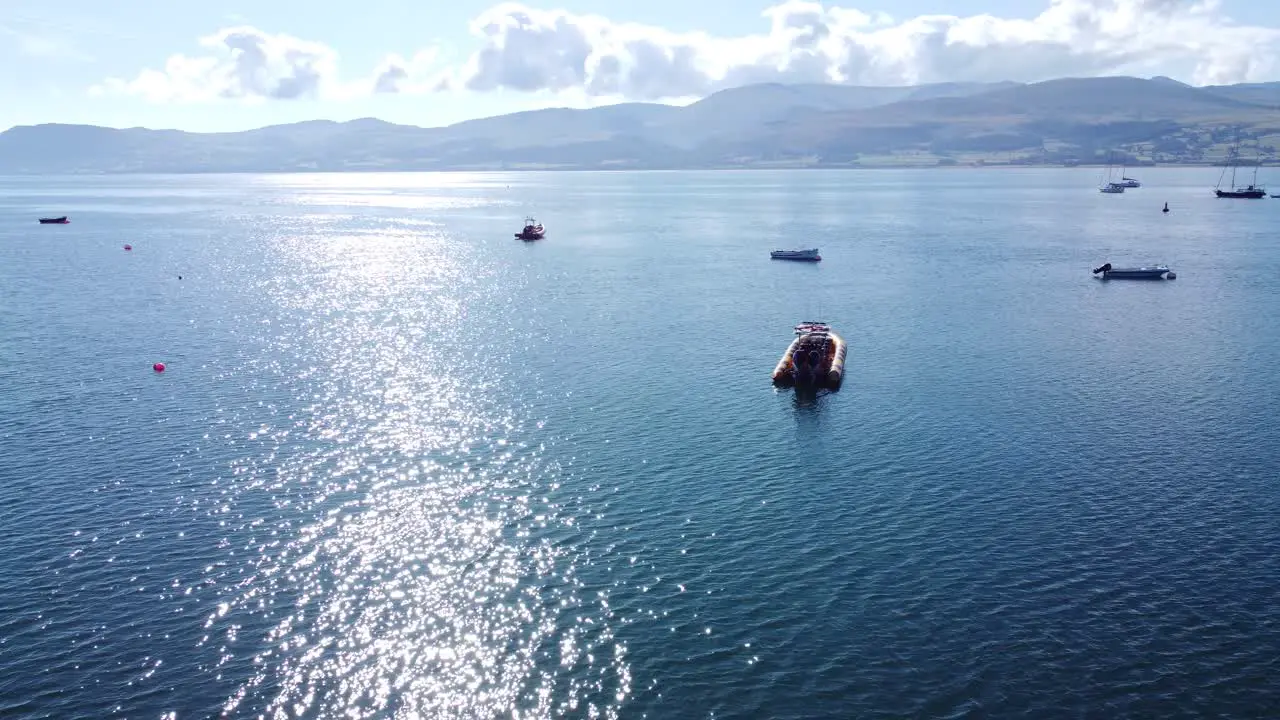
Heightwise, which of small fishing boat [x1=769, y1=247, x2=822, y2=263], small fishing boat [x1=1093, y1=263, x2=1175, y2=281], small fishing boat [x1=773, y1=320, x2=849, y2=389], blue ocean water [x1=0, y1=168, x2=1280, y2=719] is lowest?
blue ocean water [x1=0, y1=168, x2=1280, y2=719]

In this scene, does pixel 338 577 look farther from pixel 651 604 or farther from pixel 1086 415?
pixel 1086 415

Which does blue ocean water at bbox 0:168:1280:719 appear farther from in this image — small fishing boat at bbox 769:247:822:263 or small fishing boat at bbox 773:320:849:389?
small fishing boat at bbox 769:247:822:263

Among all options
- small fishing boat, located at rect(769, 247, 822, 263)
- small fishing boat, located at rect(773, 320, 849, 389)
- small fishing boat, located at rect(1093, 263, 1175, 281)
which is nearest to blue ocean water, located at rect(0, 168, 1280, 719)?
small fishing boat, located at rect(773, 320, 849, 389)

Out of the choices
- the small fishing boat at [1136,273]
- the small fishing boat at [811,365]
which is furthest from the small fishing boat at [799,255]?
the small fishing boat at [811,365]

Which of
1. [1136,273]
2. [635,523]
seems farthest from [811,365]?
[1136,273]

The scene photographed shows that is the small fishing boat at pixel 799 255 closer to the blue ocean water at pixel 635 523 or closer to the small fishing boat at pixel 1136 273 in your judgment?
the small fishing boat at pixel 1136 273

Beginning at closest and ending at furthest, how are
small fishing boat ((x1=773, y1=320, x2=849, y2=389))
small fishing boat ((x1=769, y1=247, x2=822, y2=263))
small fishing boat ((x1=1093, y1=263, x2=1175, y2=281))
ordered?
small fishing boat ((x1=773, y1=320, x2=849, y2=389)) → small fishing boat ((x1=1093, y1=263, x2=1175, y2=281)) → small fishing boat ((x1=769, y1=247, x2=822, y2=263))

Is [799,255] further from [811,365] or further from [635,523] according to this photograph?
[635,523]
